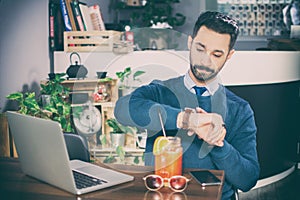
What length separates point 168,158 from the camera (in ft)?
5.30

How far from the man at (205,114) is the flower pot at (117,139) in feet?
1.57

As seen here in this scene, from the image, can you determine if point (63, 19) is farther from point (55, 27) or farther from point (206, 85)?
point (206, 85)

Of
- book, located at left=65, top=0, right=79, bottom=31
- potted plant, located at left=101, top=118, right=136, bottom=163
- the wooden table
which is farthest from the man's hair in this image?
the wooden table

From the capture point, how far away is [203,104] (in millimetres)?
2402

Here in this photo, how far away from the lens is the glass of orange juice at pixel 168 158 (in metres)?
1.61

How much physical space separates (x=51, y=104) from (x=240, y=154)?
1.13 metres

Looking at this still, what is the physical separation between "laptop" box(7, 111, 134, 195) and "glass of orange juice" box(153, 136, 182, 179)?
105 mm

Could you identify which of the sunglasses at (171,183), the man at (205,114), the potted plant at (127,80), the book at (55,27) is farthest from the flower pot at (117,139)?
the sunglasses at (171,183)

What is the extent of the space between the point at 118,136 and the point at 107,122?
4.2 inches

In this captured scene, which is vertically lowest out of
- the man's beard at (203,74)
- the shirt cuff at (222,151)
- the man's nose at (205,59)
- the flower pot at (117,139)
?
the flower pot at (117,139)

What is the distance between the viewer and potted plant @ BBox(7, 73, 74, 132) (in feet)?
8.76

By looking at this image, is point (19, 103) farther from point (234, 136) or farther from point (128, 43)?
point (234, 136)

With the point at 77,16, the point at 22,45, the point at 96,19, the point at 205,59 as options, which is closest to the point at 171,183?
the point at 205,59

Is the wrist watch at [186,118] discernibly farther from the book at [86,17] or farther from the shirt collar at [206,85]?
the book at [86,17]
